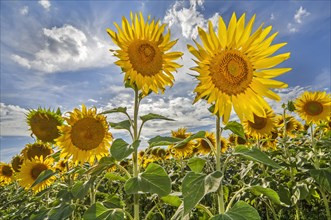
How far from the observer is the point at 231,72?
262cm

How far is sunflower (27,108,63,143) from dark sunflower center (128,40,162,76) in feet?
4.47

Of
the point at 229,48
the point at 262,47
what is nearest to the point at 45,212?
the point at 229,48

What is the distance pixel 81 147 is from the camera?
3.64m

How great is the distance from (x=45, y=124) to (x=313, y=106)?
5.44 metres

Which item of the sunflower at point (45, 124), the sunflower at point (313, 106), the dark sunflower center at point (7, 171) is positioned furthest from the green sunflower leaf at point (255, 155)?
the dark sunflower center at point (7, 171)

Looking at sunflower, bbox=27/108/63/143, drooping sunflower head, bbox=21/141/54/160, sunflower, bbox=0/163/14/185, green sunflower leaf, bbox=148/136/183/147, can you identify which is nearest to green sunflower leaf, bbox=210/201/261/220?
green sunflower leaf, bbox=148/136/183/147

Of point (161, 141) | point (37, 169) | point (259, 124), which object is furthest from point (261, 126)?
point (161, 141)

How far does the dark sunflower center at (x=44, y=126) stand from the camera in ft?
A: 12.9

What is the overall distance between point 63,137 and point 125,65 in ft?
3.81

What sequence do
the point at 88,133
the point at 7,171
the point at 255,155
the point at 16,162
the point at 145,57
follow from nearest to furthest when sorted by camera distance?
the point at 255,155 → the point at 145,57 → the point at 88,133 → the point at 16,162 → the point at 7,171

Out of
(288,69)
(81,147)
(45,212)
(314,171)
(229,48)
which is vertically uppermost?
(229,48)

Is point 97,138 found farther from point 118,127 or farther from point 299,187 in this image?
point 299,187

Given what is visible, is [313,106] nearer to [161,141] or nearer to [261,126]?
[261,126]

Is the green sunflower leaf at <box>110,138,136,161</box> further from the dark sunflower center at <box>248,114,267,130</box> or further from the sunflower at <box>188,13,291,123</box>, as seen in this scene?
the dark sunflower center at <box>248,114,267,130</box>
